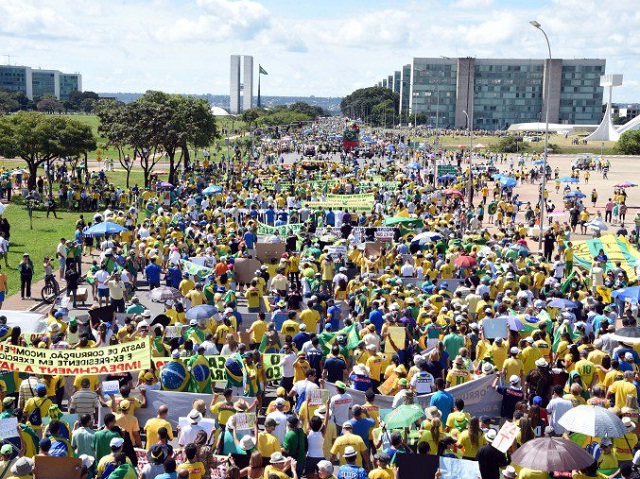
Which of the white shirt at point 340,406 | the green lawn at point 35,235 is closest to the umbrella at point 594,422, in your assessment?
the white shirt at point 340,406

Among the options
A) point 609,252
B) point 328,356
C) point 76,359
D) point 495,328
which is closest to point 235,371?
point 328,356

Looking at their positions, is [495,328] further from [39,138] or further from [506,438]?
[39,138]

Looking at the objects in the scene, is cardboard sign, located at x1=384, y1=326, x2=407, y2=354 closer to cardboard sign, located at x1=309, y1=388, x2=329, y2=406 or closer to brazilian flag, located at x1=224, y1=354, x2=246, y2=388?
brazilian flag, located at x1=224, y1=354, x2=246, y2=388

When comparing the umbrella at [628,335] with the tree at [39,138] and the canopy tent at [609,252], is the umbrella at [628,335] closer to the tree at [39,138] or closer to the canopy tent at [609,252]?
the canopy tent at [609,252]

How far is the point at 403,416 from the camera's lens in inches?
400

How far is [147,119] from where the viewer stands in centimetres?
4756

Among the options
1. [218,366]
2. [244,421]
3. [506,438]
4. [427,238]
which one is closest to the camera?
[506,438]

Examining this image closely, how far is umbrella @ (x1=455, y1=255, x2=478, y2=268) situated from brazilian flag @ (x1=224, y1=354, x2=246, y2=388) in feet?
30.3

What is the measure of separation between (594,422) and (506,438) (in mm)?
1035

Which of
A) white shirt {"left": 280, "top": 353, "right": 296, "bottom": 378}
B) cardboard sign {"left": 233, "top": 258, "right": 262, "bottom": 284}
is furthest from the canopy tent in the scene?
white shirt {"left": 280, "top": 353, "right": 296, "bottom": 378}

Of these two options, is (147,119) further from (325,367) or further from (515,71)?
(515,71)

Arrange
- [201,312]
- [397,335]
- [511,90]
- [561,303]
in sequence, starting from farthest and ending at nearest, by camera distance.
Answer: [511,90]
[561,303]
[201,312]
[397,335]

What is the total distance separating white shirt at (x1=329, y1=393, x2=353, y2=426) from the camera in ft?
36.4

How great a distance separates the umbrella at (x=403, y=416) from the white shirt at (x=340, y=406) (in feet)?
2.81
